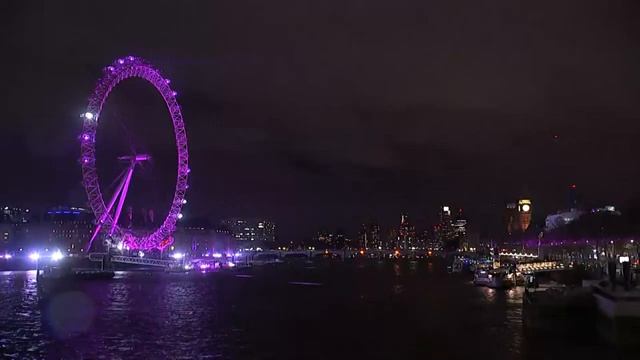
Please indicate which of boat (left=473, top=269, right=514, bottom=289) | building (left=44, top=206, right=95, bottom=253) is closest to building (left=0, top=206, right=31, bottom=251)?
building (left=44, top=206, right=95, bottom=253)

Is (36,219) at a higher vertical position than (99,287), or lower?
higher

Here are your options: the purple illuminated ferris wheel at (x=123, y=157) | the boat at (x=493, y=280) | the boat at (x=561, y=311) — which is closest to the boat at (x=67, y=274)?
the purple illuminated ferris wheel at (x=123, y=157)

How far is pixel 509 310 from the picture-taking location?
179 ft

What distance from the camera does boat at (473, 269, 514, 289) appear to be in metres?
84.4

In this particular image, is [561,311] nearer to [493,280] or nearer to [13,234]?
[493,280]

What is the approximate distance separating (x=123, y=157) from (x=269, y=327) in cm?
5998

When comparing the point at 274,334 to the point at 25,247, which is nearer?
the point at 274,334

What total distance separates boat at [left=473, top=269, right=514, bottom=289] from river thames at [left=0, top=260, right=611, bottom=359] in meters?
14.1

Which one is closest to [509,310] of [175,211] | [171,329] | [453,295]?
[453,295]

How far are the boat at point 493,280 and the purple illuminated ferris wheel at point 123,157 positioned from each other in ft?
140

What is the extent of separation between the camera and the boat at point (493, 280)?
3322 inches

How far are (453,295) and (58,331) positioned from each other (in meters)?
42.2

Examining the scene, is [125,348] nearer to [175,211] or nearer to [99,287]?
[99,287]

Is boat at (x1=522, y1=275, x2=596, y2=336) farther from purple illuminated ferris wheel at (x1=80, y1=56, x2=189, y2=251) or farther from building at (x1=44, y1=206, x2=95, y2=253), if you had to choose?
building at (x1=44, y1=206, x2=95, y2=253)
